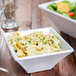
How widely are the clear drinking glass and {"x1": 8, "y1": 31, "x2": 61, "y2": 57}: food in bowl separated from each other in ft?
1.23

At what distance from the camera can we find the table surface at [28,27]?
0.90 meters

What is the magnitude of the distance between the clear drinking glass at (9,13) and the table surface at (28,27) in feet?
0.17

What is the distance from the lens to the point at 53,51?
2.82ft

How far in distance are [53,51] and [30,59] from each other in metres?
0.11

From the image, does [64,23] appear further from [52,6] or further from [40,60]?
[40,60]

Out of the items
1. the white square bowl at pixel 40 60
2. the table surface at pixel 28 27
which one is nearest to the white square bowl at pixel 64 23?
the table surface at pixel 28 27

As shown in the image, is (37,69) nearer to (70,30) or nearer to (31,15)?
(70,30)

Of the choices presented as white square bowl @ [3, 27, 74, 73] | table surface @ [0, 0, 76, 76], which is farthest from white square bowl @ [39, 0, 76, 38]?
white square bowl @ [3, 27, 74, 73]

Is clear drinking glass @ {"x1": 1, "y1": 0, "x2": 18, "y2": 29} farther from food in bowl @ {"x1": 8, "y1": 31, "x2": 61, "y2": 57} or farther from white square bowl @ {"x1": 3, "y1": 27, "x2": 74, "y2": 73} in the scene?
white square bowl @ {"x1": 3, "y1": 27, "x2": 74, "y2": 73}

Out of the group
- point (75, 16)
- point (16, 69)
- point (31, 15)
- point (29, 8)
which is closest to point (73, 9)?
point (75, 16)

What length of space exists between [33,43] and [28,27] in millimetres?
443

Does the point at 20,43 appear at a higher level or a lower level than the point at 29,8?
higher

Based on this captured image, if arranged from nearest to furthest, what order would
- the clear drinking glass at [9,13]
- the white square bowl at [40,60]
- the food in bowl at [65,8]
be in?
the white square bowl at [40,60] → the food in bowl at [65,8] → the clear drinking glass at [9,13]

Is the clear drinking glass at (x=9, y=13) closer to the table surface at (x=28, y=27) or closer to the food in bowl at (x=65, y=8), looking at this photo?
the table surface at (x=28, y=27)
